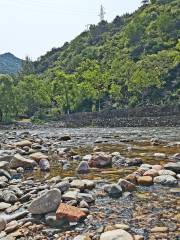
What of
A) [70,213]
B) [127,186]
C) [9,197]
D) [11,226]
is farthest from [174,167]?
[11,226]

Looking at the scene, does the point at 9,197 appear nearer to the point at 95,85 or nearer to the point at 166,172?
the point at 166,172

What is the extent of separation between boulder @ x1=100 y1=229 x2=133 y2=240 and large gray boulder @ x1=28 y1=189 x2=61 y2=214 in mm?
2141

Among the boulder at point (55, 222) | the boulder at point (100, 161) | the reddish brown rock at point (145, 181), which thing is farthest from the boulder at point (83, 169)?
the boulder at point (55, 222)

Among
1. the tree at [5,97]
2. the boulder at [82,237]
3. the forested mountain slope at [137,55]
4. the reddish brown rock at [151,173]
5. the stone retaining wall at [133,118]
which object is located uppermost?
the forested mountain slope at [137,55]

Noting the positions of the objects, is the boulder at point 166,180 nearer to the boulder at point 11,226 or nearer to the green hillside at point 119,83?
the boulder at point 11,226

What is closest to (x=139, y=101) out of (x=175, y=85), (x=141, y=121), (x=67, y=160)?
(x=175, y=85)

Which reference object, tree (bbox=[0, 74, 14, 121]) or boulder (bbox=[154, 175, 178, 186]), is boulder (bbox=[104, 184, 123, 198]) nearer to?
boulder (bbox=[154, 175, 178, 186])

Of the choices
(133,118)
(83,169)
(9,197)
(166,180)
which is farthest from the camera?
(133,118)

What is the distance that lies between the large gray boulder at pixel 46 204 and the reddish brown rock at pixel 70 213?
1.27 feet

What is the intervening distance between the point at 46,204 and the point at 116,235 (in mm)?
2580

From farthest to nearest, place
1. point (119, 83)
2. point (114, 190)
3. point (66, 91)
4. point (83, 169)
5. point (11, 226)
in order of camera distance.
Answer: point (119, 83) → point (66, 91) → point (83, 169) → point (114, 190) → point (11, 226)

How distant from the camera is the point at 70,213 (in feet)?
31.5

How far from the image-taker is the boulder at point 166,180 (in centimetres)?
1276

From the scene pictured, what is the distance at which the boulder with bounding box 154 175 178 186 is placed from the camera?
12.8 metres
